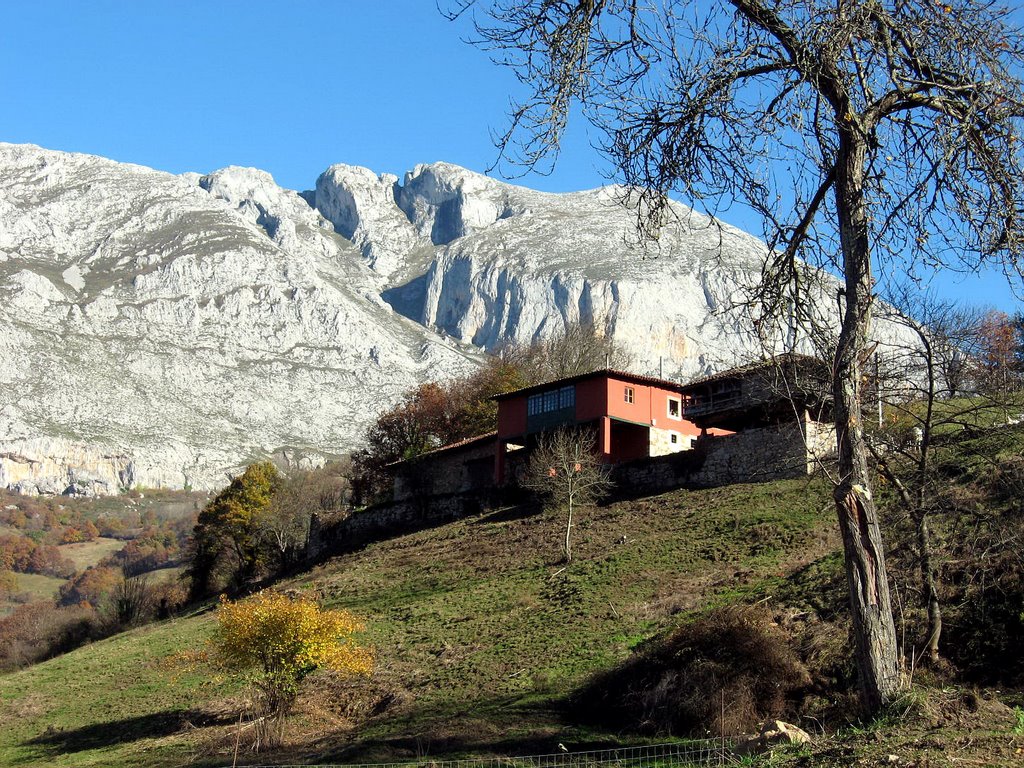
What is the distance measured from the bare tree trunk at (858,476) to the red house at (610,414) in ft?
139

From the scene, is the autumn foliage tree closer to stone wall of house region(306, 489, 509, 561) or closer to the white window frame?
stone wall of house region(306, 489, 509, 561)

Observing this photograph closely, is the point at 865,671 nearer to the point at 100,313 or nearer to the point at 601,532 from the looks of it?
the point at 601,532

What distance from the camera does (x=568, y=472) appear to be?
42938mm

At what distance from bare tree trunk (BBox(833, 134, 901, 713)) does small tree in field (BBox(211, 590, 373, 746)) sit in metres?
20.3

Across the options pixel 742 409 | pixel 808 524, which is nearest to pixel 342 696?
pixel 808 524

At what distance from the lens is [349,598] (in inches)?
1583

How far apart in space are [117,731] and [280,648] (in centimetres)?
659

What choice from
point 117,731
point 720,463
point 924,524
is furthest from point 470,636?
point 924,524

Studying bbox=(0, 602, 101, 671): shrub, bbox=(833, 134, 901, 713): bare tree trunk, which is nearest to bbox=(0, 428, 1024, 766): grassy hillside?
bbox=(833, 134, 901, 713): bare tree trunk

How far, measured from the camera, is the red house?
51250 mm

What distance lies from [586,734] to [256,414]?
143913 mm

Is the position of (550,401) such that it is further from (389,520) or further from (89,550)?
(89,550)

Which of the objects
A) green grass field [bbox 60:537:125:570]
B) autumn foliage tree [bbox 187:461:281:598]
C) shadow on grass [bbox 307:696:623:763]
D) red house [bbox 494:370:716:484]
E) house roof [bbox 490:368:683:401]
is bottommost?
shadow on grass [bbox 307:696:623:763]

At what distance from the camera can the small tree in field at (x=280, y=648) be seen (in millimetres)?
25750
